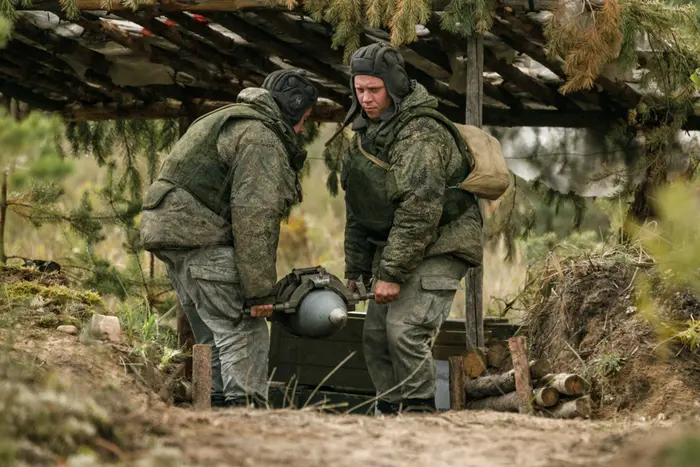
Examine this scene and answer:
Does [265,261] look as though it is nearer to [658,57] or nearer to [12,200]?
[658,57]

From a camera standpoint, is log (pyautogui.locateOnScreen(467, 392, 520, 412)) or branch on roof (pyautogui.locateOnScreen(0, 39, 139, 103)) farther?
branch on roof (pyautogui.locateOnScreen(0, 39, 139, 103))

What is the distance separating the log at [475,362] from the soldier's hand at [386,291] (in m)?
1.37

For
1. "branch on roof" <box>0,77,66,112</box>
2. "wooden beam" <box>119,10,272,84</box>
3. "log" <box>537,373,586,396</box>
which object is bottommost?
"log" <box>537,373,586,396</box>

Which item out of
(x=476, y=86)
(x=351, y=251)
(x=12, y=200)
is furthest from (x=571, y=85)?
(x=12, y=200)

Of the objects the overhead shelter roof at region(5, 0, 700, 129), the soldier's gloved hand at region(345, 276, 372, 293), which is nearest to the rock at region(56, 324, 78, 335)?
the soldier's gloved hand at region(345, 276, 372, 293)

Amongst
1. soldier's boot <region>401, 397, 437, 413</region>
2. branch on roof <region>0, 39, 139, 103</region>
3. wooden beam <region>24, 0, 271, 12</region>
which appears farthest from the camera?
branch on roof <region>0, 39, 139, 103</region>

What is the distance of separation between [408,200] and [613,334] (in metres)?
1.81

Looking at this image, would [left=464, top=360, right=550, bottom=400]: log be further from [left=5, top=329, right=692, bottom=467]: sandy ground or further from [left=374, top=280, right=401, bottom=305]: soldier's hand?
[left=5, top=329, right=692, bottom=467]: sandy ground

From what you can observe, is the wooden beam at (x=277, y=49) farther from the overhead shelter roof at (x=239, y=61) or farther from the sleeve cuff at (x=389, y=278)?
the sleeve cuff at (x=389, y=278)

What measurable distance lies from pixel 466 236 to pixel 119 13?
11.2 feet

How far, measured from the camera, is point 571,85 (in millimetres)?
8070

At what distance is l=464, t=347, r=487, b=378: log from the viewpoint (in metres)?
7.98

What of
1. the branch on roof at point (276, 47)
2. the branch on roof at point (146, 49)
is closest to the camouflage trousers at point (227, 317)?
the branch on roof at point (276, 47)

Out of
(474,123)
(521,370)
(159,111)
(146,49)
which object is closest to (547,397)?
(521,370)
